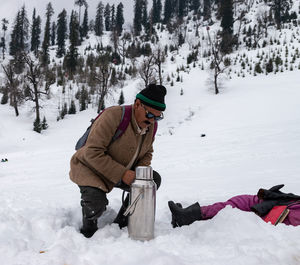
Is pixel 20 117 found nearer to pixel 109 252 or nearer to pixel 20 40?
pixel 109 252

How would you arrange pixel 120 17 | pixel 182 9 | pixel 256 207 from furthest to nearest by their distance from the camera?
pixel 120 17, pixel 182 9, pixel 256 207

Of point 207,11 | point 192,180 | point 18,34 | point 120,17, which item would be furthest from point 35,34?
point 192,180

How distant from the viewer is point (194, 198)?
3168 mm

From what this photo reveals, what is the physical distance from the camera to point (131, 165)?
90.0 inches

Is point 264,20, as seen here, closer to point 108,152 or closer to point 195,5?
point 195,5

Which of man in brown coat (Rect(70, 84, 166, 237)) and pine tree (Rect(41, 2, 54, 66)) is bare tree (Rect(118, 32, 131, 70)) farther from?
man in brown coat (Rect(70, 84, 166, 237))

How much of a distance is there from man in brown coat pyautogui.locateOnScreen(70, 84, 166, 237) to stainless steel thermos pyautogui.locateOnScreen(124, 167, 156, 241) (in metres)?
0.09

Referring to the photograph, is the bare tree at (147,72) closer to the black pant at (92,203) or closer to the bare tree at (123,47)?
the bare tree at (123,47)

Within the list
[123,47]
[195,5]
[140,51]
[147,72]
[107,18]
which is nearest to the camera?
[147,72]

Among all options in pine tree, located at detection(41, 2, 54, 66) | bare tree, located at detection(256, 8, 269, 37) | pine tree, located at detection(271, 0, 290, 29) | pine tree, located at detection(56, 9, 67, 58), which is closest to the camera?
bare tree, located at detection(256, 8, 269, 37)

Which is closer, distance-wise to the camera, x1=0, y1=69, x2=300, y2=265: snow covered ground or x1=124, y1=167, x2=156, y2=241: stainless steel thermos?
x1=0, y1=69, x2=300, y2=265: snow covered ground

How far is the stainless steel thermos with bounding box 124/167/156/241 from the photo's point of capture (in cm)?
189

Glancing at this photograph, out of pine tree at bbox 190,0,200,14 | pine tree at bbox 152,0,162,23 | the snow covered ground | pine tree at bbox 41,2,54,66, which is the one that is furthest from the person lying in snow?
pine tree at bbox 190,0,200,14

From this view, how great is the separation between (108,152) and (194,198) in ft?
4.98
